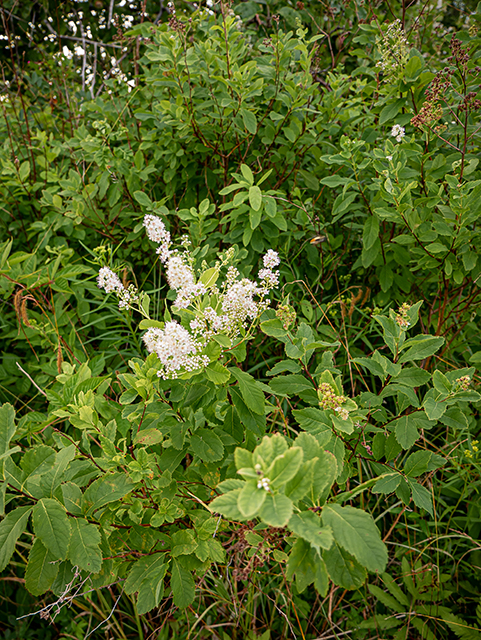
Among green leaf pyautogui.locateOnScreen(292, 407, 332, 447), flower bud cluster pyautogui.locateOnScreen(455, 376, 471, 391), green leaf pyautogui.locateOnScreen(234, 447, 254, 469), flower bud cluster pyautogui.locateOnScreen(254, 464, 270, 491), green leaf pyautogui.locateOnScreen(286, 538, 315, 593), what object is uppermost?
flower bud cluster pyautogui.locateOnScreen(254, 464, 270, 491)

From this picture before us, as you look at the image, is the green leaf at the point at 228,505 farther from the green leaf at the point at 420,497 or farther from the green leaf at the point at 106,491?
the green leaf at the point at 420,497

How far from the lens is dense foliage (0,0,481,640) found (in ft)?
2.99

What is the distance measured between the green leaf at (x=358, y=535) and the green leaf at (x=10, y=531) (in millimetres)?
610

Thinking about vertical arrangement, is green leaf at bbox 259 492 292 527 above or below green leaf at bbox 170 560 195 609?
above

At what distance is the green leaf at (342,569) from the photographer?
75 centimetres

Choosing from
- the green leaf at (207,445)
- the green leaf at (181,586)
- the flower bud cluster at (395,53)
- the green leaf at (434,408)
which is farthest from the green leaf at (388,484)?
the flower bud cluster at (395,53)

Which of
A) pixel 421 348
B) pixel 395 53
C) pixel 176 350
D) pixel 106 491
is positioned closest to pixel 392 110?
pixel 395 53

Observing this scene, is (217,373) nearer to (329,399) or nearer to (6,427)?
(329,399)

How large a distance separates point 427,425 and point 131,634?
1.40m

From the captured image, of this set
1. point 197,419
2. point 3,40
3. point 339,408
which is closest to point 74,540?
point 197,419

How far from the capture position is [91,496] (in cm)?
92

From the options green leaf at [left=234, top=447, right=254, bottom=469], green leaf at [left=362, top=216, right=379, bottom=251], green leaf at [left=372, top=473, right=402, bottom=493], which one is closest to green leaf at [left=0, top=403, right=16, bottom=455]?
green leaf at [left=234, top=447, right=254, bottom=469]

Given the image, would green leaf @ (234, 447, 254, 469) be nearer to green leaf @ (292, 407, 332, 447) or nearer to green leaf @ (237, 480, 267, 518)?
green leaf @ (237, 480, 267, 518)

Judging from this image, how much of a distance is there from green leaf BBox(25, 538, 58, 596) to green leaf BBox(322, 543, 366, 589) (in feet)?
1.87
